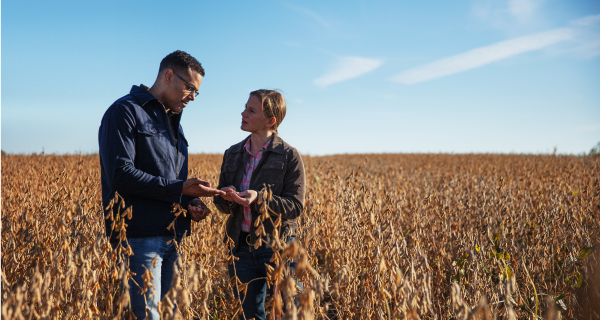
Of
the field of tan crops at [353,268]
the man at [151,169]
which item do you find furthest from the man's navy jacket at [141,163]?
the field of tan crops at [353,268]

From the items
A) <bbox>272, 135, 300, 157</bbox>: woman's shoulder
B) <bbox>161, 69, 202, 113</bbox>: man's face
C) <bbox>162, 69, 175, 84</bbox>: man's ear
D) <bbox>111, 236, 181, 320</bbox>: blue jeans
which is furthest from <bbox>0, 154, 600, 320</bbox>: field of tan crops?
<bbox>162, 69, 175, 84</bbox>: man's ear

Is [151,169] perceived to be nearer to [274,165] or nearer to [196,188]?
[196,188]

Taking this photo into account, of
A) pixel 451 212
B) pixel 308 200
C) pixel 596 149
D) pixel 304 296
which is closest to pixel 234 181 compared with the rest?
pixel 304 296

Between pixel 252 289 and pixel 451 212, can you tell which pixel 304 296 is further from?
pixel 451 212

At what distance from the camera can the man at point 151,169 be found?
5.86 feet

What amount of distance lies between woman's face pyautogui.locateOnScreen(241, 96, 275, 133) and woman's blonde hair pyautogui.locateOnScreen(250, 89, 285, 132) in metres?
0.03

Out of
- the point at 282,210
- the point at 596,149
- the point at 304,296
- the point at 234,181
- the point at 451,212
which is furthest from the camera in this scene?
the point at 596,149

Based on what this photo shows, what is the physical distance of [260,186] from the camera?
7.20 ft

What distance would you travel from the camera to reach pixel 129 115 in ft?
6.12

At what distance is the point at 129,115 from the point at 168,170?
1.18ft

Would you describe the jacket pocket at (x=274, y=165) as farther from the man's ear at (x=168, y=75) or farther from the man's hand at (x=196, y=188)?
the man's ear at (x=168, y=75)

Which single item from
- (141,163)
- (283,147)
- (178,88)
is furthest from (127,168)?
(283,147)

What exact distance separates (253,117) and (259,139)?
156 mm

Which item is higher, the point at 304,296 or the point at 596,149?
the point at 596,149
